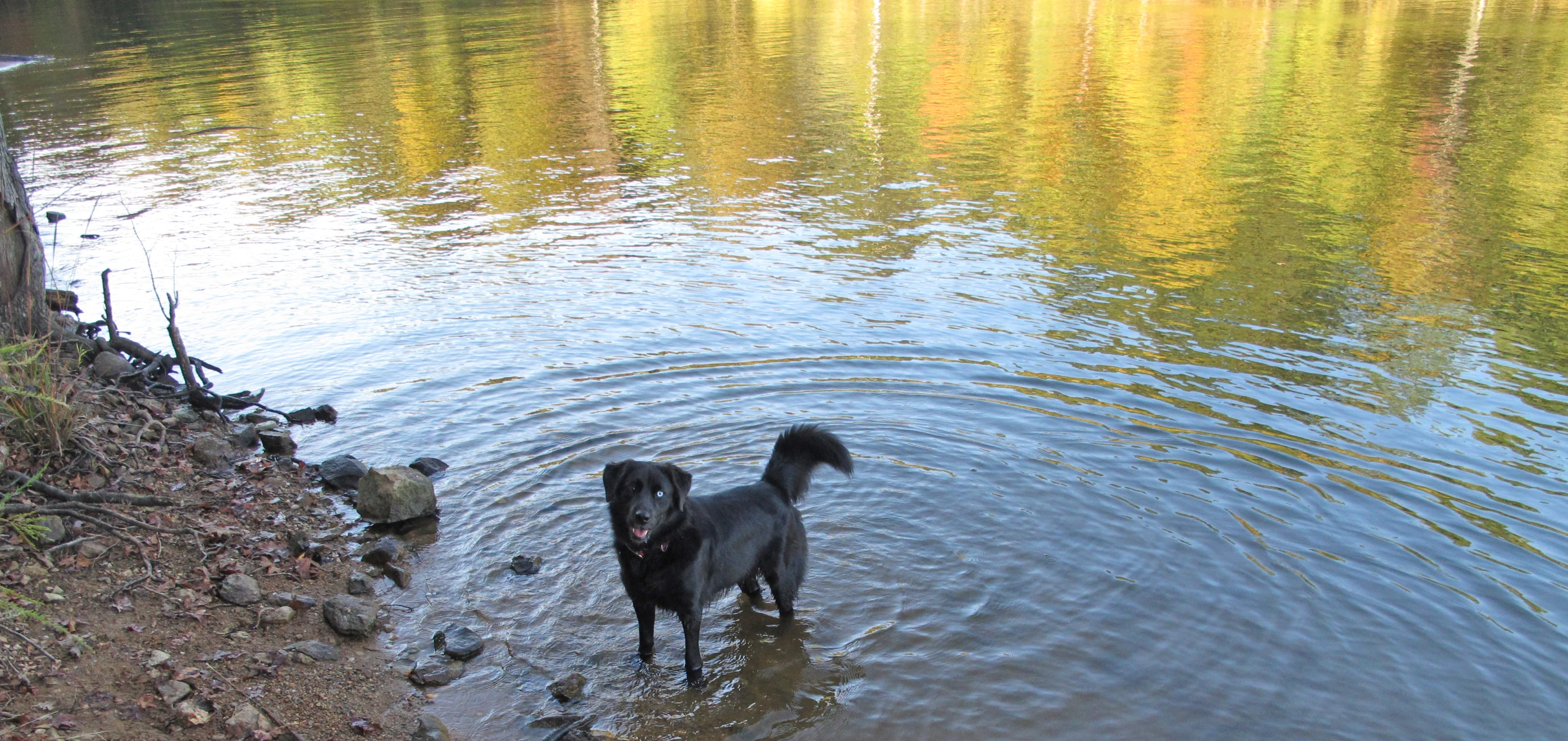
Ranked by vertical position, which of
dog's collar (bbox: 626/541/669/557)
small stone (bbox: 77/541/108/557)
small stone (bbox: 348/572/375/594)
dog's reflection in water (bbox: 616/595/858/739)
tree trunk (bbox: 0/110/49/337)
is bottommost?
dog's reflection in water (bbox: 616/595/858/739)

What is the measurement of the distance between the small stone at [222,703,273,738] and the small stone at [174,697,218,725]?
0.32ft

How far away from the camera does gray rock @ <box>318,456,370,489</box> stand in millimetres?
8594

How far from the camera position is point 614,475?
599cm

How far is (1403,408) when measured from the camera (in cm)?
981

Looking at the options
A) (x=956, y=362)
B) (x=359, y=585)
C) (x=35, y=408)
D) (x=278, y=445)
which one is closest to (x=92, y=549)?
(x=35, y=408)

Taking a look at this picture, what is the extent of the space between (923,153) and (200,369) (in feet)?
54.3

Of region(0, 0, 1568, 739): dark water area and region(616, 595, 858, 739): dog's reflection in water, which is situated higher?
region(0, 0, 1568, 739): dark water area

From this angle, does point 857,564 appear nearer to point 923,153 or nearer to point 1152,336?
point 1152,336

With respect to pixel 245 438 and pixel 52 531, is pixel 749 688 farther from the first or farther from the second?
pixel 245 438

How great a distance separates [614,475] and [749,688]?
158 centimetres

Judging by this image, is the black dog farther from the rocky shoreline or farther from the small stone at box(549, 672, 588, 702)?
the rocky shoreline

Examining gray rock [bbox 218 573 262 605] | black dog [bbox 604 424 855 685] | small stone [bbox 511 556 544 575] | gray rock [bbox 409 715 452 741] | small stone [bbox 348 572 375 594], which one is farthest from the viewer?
small stone [bbox 511 556 544 575]

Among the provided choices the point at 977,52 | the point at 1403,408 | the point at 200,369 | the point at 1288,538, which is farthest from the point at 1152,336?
the point at 977,52

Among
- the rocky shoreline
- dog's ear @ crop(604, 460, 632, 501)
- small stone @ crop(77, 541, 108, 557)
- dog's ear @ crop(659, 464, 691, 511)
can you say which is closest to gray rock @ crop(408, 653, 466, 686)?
the rocky shoreline
